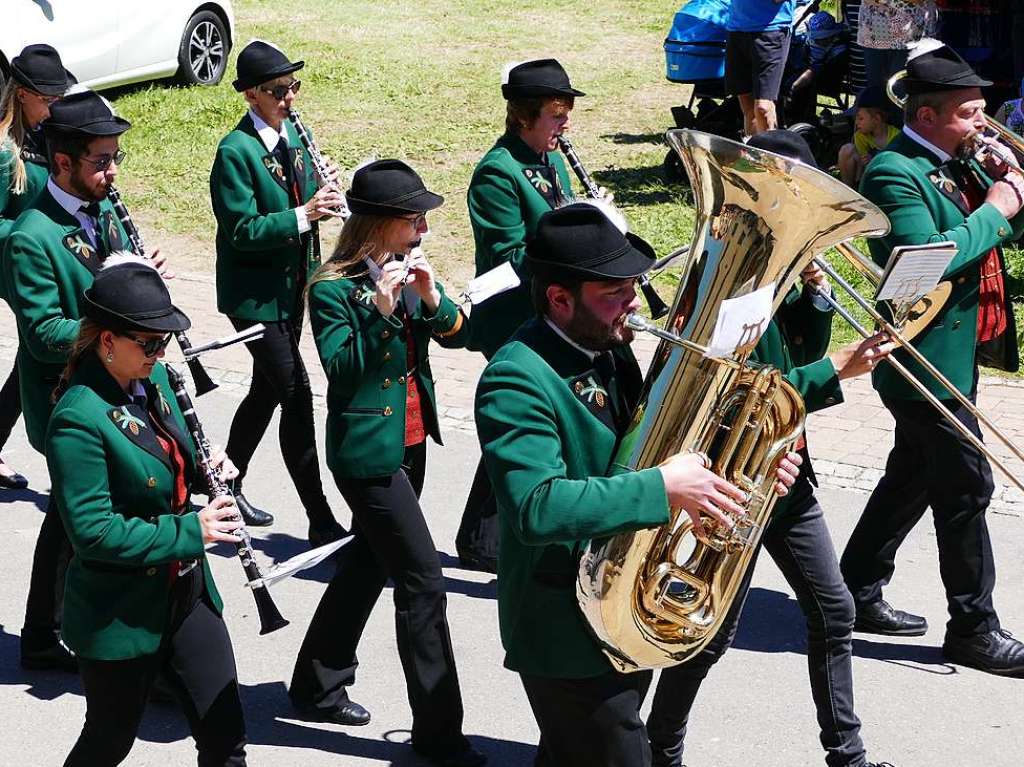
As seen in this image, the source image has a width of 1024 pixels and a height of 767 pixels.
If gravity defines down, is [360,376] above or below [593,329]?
below

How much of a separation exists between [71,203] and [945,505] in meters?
3.19

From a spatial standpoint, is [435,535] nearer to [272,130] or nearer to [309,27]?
[272,130]

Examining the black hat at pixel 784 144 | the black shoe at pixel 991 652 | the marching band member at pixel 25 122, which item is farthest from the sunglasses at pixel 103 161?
the black shoe at pixel 991 652

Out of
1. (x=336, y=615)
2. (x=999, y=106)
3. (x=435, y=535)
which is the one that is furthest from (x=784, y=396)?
(x=999, y=106)

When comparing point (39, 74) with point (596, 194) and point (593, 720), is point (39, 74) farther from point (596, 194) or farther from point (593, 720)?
point (593, 720)

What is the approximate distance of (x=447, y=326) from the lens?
5223 millimetres

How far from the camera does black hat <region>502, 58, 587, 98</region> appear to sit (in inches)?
233

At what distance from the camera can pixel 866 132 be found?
1089cm

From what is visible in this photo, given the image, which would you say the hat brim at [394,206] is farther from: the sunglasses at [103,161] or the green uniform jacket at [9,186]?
the green uniform jacket at [9,186]

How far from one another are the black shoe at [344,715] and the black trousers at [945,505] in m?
1.91

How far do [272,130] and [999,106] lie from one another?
22.2ft

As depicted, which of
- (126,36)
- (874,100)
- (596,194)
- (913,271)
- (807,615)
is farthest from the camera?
(126,36)

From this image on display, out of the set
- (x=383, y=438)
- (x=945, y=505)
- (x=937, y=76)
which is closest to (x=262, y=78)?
(x=383, y=438)

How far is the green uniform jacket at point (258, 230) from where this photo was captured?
6.32 meters
